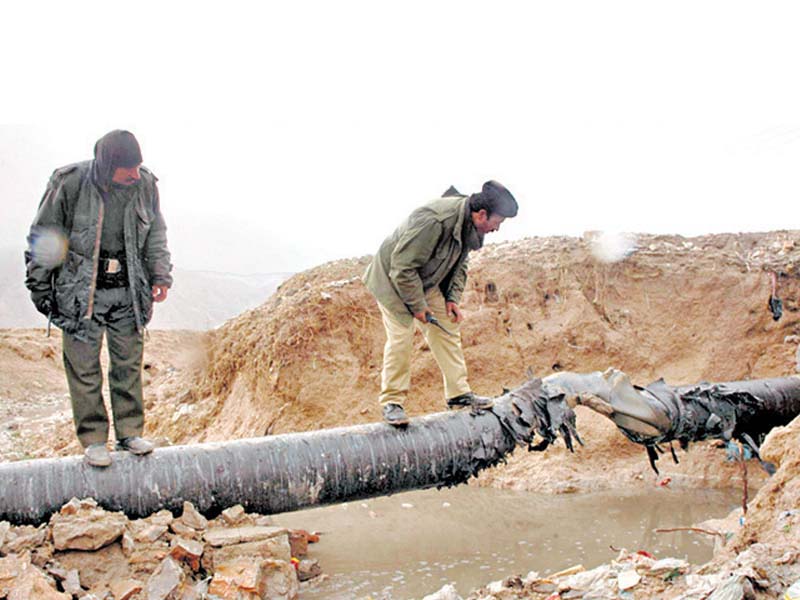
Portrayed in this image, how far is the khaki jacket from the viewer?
13.3ft

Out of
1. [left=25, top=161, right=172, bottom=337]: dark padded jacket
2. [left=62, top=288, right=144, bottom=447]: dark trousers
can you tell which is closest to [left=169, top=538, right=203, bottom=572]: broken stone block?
[left=62, top=288, right=144, bottom=447]: dark trousers

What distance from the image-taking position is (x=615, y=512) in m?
6.24

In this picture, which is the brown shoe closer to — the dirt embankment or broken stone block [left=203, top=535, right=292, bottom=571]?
broken stone block [left=203, top=535, right=292, bottom=571]

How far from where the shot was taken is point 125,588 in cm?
302

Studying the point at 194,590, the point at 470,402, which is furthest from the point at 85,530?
the point at 470,402

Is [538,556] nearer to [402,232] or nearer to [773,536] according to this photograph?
[773,536]

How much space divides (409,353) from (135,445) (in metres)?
1.76

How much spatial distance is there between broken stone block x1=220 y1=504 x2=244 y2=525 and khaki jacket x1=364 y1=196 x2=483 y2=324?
1.53 m

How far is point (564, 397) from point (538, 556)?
152 cm

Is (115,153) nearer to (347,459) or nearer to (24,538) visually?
(24,538)

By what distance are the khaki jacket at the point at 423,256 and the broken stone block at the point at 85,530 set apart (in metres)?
2.03

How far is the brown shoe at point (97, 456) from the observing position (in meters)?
Answer: 3.44

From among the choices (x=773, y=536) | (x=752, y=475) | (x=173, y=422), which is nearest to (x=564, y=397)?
(x=773, y=536)

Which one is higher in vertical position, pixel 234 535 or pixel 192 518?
pixel 192 518
